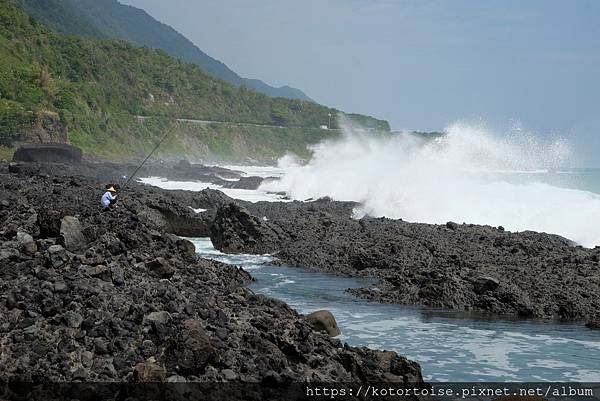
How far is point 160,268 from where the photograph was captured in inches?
460

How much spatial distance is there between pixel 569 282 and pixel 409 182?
59.8ft

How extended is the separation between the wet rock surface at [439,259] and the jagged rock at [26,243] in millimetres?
7527

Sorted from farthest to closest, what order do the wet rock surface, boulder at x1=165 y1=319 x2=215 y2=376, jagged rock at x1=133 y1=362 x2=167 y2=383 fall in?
the wet rock surface, boulder at x1=165 y1=319 x2=215 y2=376, jagged rock at x1=133 y1=362 x2=167 y2=383

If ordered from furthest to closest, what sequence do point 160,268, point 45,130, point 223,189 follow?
point 45,130, point 223,189, point 160,268

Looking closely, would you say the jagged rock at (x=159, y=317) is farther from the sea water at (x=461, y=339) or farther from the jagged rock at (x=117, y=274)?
the sea water at (x=461, y=339)

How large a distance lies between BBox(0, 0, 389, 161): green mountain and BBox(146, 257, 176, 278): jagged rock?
124 ft

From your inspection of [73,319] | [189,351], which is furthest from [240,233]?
[189,351]

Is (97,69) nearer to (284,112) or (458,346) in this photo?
(284,112)

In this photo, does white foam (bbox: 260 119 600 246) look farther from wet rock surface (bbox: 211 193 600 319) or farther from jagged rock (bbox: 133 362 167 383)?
jagged rock (bbox: 133 362 167 383)

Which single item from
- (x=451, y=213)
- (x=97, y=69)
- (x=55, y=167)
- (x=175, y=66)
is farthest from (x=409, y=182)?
(x=175, y=66)

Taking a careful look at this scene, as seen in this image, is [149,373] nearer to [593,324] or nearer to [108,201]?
[108,201]

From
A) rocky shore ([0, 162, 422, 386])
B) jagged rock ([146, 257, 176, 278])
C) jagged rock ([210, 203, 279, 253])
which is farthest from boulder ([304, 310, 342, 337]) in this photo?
jagged rock ([210, 203, 279, 253])

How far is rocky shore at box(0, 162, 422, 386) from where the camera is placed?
8273 mm

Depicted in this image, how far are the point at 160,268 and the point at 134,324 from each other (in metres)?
2.57
